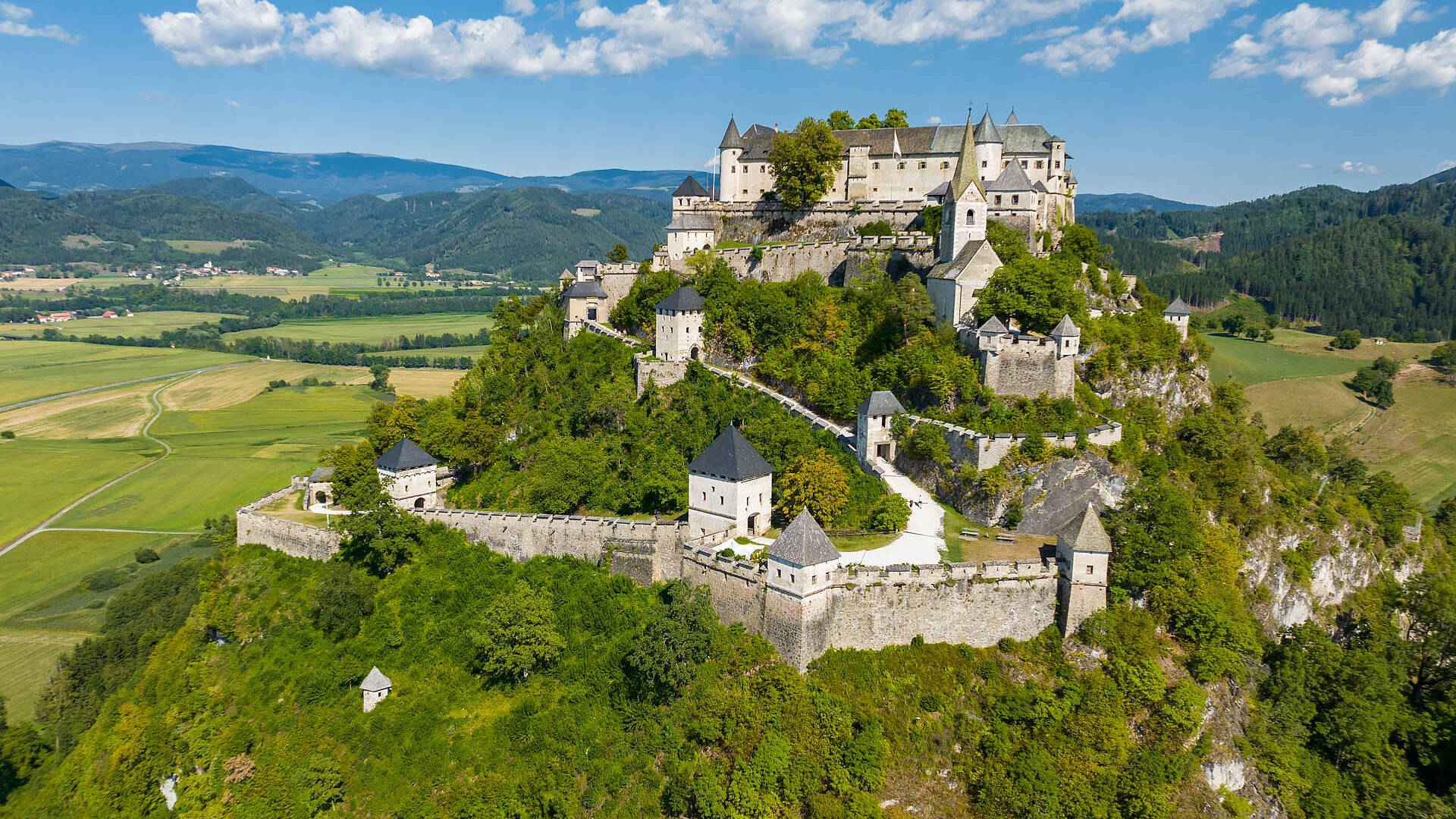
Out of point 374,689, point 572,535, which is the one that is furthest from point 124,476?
point 572,535

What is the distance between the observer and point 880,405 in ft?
132

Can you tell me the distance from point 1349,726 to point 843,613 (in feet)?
71.6

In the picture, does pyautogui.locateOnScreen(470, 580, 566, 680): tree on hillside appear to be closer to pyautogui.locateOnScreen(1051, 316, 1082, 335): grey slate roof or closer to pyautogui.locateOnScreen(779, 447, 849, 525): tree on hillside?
pyautogui.locateOnScreen(779, 447, 849, 525): tree on hillside

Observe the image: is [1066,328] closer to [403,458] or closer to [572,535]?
[572,535]

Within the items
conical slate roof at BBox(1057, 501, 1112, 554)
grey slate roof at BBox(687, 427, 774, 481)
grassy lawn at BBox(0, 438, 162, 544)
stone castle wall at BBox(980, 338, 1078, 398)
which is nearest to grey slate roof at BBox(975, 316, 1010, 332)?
stone castle wall at BBox(980, 338, 1078, 398)

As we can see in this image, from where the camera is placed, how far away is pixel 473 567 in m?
38.9

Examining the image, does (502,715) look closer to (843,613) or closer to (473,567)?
(473,567)

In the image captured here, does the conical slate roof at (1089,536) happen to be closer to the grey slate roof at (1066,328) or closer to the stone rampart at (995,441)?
the stone rampart at (995,441)

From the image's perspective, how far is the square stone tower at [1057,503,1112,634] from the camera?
3102 centimetres

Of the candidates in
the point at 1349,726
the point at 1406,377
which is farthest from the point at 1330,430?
the point at 1349,726

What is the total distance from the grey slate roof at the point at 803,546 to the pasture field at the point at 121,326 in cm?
17626

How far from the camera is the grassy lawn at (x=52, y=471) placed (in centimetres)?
7894

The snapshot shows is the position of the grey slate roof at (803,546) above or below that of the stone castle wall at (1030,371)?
below

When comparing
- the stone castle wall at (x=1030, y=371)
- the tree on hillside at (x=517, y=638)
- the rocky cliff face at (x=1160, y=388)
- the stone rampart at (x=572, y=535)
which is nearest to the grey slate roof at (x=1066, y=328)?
the stone castle wall at (x=1030, y=371)
